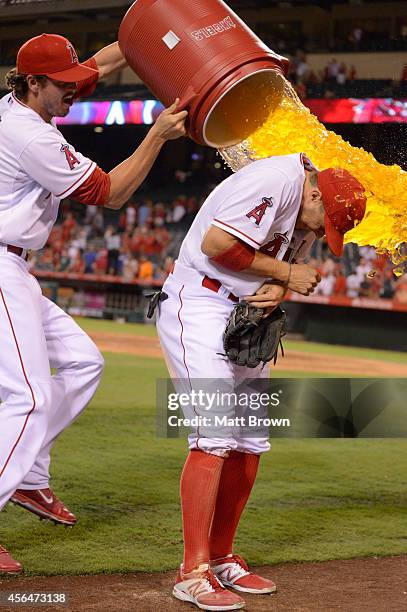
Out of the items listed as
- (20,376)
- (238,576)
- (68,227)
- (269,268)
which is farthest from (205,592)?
(68,227)

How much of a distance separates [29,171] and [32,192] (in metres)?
0.12

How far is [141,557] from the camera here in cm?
365

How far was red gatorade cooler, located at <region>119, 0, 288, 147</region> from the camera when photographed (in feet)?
10.1

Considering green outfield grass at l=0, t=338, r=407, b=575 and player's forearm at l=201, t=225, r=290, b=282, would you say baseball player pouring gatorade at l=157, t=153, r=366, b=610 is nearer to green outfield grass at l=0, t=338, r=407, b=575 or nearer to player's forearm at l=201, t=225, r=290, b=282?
player's forearm at l=201, t=225, r=290, b=282

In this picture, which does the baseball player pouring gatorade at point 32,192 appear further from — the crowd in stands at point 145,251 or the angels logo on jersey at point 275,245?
the crowd in stands at point 145,251

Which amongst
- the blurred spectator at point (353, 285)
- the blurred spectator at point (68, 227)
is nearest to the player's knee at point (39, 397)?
the blurred spectator at point (353, 285)

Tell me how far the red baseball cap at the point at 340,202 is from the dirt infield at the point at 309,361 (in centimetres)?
821

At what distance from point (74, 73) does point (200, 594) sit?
6.55 ft

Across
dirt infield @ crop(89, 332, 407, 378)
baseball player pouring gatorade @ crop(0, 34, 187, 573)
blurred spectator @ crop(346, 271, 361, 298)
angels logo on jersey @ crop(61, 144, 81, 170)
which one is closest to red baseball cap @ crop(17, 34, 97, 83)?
baseball player pouring gatorade @ crop(0, 34, 187, 573)

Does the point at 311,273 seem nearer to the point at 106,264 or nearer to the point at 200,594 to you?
the point at 200,594

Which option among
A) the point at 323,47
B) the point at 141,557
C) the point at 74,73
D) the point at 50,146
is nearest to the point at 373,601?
the point at 141,557

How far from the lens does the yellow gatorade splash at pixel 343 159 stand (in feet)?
11.5

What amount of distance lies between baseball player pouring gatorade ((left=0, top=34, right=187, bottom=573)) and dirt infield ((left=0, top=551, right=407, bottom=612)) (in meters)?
0.30

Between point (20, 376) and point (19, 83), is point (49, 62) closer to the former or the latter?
point (19, 83)
